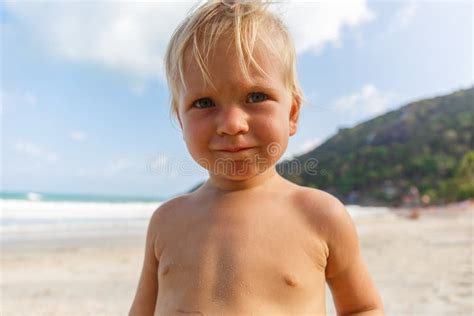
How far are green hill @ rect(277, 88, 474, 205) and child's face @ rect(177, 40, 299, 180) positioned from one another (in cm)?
2749

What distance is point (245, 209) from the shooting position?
1.33 m

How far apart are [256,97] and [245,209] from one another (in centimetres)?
36

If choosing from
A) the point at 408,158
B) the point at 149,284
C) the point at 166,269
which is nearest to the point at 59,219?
the point at 149,284

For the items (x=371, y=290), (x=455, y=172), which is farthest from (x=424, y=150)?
(x=371, y=290)

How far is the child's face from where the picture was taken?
1.26 m

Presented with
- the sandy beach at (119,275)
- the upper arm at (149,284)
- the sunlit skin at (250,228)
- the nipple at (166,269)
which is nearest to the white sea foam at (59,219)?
the sandy beach at (119,275)

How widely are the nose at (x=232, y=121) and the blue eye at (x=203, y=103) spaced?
0.06m

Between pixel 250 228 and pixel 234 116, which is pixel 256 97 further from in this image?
pixel 250 228

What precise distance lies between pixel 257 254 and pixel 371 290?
1.40 feet

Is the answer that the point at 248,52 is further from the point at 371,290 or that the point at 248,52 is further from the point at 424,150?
the point at 424,150

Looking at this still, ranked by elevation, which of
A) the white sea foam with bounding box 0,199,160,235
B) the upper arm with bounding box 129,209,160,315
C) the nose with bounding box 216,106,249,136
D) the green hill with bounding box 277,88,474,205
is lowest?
the upper arm with bounding box 129,209,160,315

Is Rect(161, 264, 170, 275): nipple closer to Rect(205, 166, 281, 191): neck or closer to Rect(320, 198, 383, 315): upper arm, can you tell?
Rect(205, 166, 281, 191): neck

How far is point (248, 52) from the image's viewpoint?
4.18 feet

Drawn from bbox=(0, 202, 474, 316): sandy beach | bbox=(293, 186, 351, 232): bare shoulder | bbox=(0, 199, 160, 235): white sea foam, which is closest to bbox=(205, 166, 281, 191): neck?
bbox=(293, 186, 351, 232): bare shoulder
